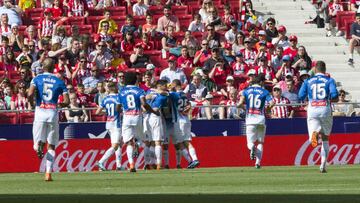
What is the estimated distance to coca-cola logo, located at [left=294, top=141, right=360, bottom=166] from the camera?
30.2 meters

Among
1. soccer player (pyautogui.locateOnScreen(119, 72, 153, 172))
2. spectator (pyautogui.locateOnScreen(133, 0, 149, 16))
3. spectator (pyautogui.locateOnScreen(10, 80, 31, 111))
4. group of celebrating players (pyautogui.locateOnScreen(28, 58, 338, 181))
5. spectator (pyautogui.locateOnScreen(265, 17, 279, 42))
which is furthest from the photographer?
spectator (pyautogui.locateOnScreen(265, 17, 279, 42))

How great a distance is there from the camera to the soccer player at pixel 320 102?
908 inches

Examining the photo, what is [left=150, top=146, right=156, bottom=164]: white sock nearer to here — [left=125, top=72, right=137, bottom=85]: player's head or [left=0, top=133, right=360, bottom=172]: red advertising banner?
[left=0, top=133, right=360, bottom=172]: red advertising banner

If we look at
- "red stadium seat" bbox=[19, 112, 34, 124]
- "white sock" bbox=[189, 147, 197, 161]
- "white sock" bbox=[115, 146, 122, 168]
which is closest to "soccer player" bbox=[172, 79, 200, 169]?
"white sock" bbox=[189, 147, 197, 161]

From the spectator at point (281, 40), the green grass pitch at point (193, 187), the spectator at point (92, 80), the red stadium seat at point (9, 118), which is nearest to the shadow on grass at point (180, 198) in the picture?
the green grass pitch at point (193, 187)

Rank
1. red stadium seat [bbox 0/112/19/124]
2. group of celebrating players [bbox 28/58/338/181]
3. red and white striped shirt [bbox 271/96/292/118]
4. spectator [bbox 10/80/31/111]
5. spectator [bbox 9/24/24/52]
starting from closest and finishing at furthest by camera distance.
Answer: group of celebrating players [bbox 28/58/338/181] → red stadium seat [bbox 0/112/19/124] → spectator [bbox 10/80/31/111] → red and white striped shirt [bbox 271/96/292/118] → spectator [bbox 9/24/24/52]

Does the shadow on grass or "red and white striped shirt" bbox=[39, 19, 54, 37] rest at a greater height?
"red and white striped shirt" bbox=[39, 19, 54, 37]

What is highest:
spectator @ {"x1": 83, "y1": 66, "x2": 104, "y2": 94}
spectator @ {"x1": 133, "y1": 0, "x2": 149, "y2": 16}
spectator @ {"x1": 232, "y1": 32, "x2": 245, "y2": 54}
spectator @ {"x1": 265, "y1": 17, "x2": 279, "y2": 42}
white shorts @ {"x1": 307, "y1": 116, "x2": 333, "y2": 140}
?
spectator @ {"x1": 133, "y1": 0, "x2": 149, "y2": 16}

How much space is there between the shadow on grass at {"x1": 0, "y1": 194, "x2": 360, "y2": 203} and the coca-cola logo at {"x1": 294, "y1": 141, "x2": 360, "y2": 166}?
1389 cm

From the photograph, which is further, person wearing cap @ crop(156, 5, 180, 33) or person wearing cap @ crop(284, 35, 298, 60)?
person wearing cap @ crop(284, 35, 298, 60)

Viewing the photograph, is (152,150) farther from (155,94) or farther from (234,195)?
(234,195)

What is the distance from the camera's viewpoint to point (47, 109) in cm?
2083

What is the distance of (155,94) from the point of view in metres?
27.2

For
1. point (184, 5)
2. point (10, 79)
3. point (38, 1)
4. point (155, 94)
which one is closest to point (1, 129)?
point (10, 79)
